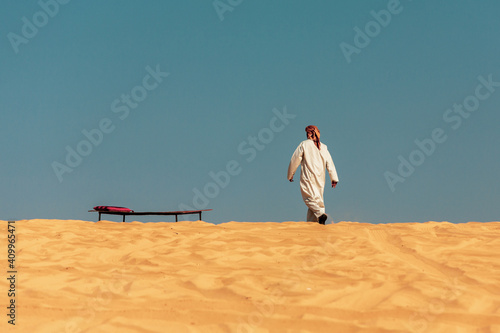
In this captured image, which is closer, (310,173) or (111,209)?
(310,173)

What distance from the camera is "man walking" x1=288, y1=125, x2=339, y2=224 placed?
11211 millimetres

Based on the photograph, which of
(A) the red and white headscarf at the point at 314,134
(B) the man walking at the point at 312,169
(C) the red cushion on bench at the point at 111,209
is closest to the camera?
(B) the man walking at the point at 312,169

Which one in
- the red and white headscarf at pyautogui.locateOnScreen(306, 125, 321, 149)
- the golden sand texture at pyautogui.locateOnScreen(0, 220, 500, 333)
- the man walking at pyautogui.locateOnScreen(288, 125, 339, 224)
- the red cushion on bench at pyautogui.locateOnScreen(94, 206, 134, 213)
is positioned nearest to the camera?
the golden sand texture at pyautogui.locateOnScreen(0, 220, 500, 333)

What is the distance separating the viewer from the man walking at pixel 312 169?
36.8 feet

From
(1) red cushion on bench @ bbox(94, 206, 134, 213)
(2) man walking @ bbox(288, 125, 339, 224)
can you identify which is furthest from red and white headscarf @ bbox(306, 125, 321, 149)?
(1) red cushion on bench @ bbox(94, 206, 134, 213)

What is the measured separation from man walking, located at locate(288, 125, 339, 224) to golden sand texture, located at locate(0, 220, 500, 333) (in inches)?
96.4

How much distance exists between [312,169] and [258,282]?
21.3 feet

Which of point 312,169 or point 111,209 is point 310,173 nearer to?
point 312,169

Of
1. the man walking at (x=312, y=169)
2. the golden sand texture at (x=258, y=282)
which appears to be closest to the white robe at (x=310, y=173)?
the man walking at (x=312, y=169)

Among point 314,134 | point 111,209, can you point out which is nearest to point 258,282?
point 314,134

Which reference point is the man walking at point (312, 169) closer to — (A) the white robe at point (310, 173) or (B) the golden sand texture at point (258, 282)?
(A) the white robe at point (310, 173)

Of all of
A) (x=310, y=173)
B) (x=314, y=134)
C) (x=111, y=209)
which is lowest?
(x=111, y=209)

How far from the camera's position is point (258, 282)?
512 centimetres

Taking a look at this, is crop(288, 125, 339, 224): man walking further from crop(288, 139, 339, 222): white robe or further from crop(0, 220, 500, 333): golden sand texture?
crop(0, 220, 500, 333): golden sand texture
